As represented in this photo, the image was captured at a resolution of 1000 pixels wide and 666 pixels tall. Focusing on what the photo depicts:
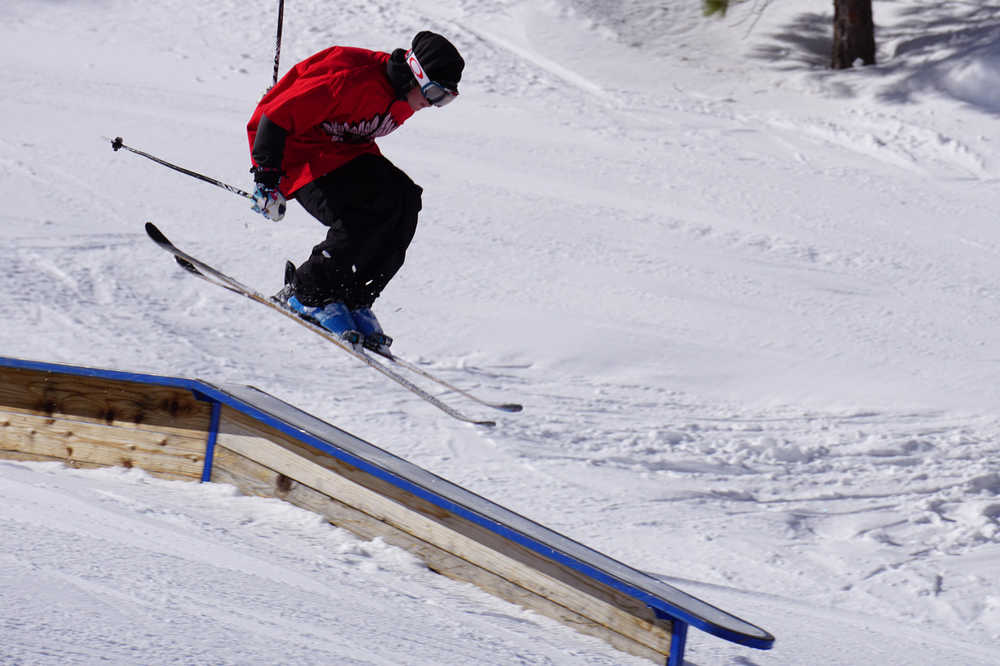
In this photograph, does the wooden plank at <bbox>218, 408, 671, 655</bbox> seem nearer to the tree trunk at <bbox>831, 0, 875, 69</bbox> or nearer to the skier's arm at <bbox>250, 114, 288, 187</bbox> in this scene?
the skier's arm at <bbox>250, 114, 288, 187</bbox>

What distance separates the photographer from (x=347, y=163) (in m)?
4.62

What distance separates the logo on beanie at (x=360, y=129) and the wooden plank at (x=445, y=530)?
1247 millimetres

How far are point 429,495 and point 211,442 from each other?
122 centimetres

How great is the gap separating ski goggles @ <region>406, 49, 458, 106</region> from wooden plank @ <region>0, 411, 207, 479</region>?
5.55ft

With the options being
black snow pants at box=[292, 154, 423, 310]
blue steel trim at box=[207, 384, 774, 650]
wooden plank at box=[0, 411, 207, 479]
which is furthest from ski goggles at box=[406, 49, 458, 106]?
wooden plank at box=[0, 411, 207, 479]

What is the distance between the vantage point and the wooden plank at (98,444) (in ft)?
14.3

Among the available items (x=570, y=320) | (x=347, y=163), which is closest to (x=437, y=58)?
(x=347, y=163)

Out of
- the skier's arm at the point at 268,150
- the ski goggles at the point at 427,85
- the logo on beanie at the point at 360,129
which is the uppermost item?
the ski goggles at the point at 427,85

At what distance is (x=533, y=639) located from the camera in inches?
125

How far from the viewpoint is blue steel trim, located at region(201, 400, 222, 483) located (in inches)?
169

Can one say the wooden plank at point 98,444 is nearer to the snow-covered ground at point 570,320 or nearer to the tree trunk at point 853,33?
the snow-covered ground at point 570,320

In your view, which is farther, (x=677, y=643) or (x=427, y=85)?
(x=427, y=85)

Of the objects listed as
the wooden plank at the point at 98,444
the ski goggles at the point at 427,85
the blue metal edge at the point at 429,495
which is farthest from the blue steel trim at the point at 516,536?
the ski goggles at the point at 427,85

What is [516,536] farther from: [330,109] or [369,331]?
[330,109]
